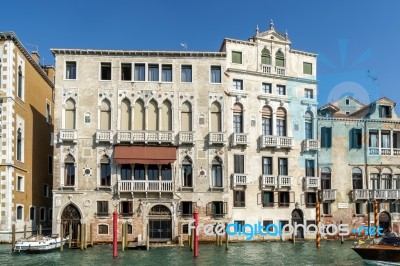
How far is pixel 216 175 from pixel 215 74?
24.2ft

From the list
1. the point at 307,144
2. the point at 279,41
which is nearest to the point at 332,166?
the point at 307,144

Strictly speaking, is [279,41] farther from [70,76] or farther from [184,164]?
[70,76]

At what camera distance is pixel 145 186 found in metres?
36.3

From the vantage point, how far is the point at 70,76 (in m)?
37.6

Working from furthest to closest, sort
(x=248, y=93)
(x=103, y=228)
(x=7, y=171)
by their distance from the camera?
(x=248, y=93) → (x=103, y=228) → (x=7, y=171)

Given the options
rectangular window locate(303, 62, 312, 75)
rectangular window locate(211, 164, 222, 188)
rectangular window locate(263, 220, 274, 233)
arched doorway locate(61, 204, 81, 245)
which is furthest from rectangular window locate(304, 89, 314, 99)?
arched doorway locate(61, 204, 81, 245)

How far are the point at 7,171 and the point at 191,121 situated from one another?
42.2 ft

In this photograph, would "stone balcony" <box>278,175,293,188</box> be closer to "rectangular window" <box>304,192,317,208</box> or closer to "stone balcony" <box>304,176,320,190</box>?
"stone balcony" <box>304,176,320,190</box>

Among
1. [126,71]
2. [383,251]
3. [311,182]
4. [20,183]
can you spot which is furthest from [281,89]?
[20,183]

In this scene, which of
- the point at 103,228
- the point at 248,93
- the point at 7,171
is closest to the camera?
the point at 7,171

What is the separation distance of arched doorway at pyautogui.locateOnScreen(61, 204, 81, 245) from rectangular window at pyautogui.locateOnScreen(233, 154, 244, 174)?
1159 centimetres

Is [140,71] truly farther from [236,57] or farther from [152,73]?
[236,57]

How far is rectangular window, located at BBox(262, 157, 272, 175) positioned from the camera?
39.4 meters

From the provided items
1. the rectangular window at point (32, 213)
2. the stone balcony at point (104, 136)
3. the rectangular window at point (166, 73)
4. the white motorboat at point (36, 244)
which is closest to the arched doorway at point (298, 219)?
the rectangular window at point (166, 73)
